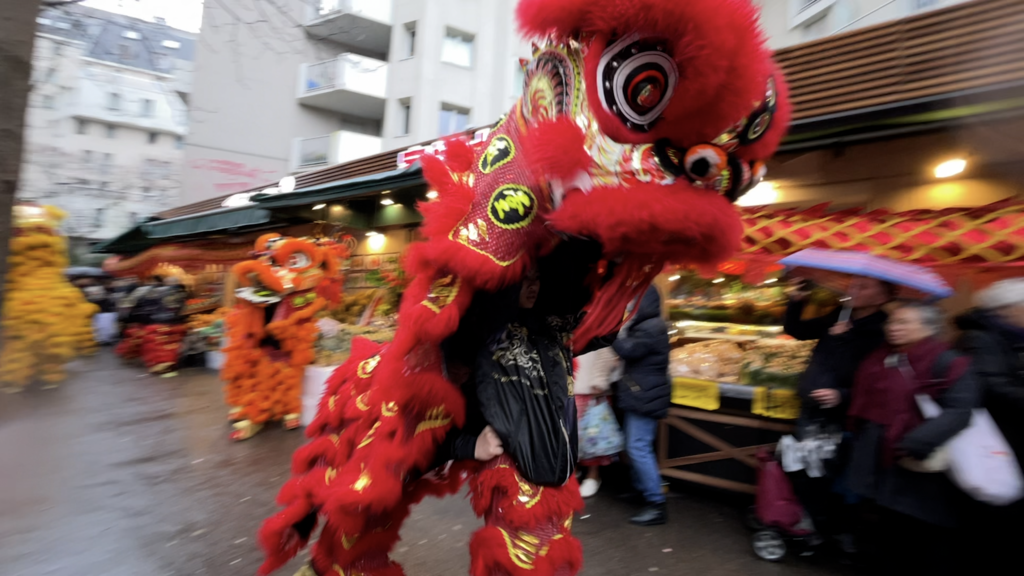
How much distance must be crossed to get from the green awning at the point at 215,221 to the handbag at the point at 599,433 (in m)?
7.47

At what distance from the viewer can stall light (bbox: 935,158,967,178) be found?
161 inches

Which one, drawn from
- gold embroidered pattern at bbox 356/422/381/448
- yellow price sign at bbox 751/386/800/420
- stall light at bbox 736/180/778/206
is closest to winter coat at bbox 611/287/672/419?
yellow price sign at bbox 751/386/800/420

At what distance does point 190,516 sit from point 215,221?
8.10 meters

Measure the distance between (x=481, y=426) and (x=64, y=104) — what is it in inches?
226

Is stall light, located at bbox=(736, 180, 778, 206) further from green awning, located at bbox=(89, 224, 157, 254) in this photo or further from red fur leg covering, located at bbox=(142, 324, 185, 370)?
green awning, located at bbox=(89, 224, 157, 254)

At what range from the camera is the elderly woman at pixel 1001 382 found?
2.55 m

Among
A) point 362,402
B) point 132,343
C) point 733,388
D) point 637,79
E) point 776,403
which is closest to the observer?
point 637,79

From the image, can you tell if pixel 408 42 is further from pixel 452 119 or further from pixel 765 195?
pixel 765 195

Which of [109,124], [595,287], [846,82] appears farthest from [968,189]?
[109,124]

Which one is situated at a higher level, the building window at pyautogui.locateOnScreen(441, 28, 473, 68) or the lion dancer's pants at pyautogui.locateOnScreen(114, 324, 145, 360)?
the building window at pyautogui.locateOnScreen(441, 28, 473, 68)

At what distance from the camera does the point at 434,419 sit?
177 centimetres

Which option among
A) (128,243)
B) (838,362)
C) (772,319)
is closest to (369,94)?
(128,243)

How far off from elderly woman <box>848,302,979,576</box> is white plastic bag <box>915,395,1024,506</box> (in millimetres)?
89

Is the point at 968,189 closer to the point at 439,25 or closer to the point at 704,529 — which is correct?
the point at 704,529
